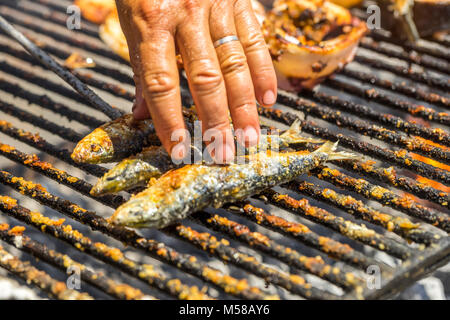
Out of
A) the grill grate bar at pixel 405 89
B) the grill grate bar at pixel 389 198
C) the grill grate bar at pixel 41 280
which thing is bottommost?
the grill grate bar at pixel 41 280

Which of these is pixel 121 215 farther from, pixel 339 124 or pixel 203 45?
pixel 339 124

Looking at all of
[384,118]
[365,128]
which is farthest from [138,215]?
[384,118]

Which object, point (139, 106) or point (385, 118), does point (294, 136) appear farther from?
point (139, 106)

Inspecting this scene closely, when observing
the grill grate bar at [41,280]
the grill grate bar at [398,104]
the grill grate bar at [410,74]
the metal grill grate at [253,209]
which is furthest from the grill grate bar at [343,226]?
the grill grate bar at [410,74]

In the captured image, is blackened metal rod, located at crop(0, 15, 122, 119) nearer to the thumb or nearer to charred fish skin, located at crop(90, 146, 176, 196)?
the thumb

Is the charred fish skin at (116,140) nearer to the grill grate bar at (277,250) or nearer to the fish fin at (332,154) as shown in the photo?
the grill grate bar at (277,250)
